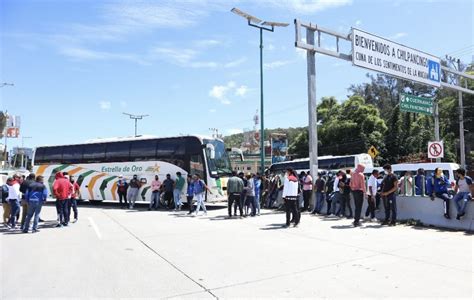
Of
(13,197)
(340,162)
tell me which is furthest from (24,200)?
(340,162)

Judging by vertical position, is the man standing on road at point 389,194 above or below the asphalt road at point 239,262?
above

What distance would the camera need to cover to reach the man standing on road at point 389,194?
40.3ft

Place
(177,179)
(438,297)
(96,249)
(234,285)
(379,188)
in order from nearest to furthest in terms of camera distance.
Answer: (438,297), (234,285), (96,249), (379,188), (177,179)

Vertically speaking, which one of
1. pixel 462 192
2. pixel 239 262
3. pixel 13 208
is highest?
pixel 462 192

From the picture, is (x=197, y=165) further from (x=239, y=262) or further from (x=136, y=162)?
(x=239, y=262)

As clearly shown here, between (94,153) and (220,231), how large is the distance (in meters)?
13.3

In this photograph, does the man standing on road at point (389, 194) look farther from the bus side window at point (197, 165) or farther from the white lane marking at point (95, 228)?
the bus side window at point (197, 165)

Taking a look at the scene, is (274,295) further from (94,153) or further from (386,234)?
(94,153)

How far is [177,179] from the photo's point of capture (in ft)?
60.5

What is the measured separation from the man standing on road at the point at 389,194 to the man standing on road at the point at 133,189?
11868 millimetres

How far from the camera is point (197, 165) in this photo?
62.1 feet

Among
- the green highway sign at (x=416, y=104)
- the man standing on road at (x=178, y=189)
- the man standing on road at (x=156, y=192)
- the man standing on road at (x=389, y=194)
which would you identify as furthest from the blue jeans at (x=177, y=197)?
the green highway sign at (x=416, y=104)

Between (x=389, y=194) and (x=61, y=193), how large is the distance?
1015 cm

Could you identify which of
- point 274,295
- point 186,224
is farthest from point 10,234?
point 274,295
